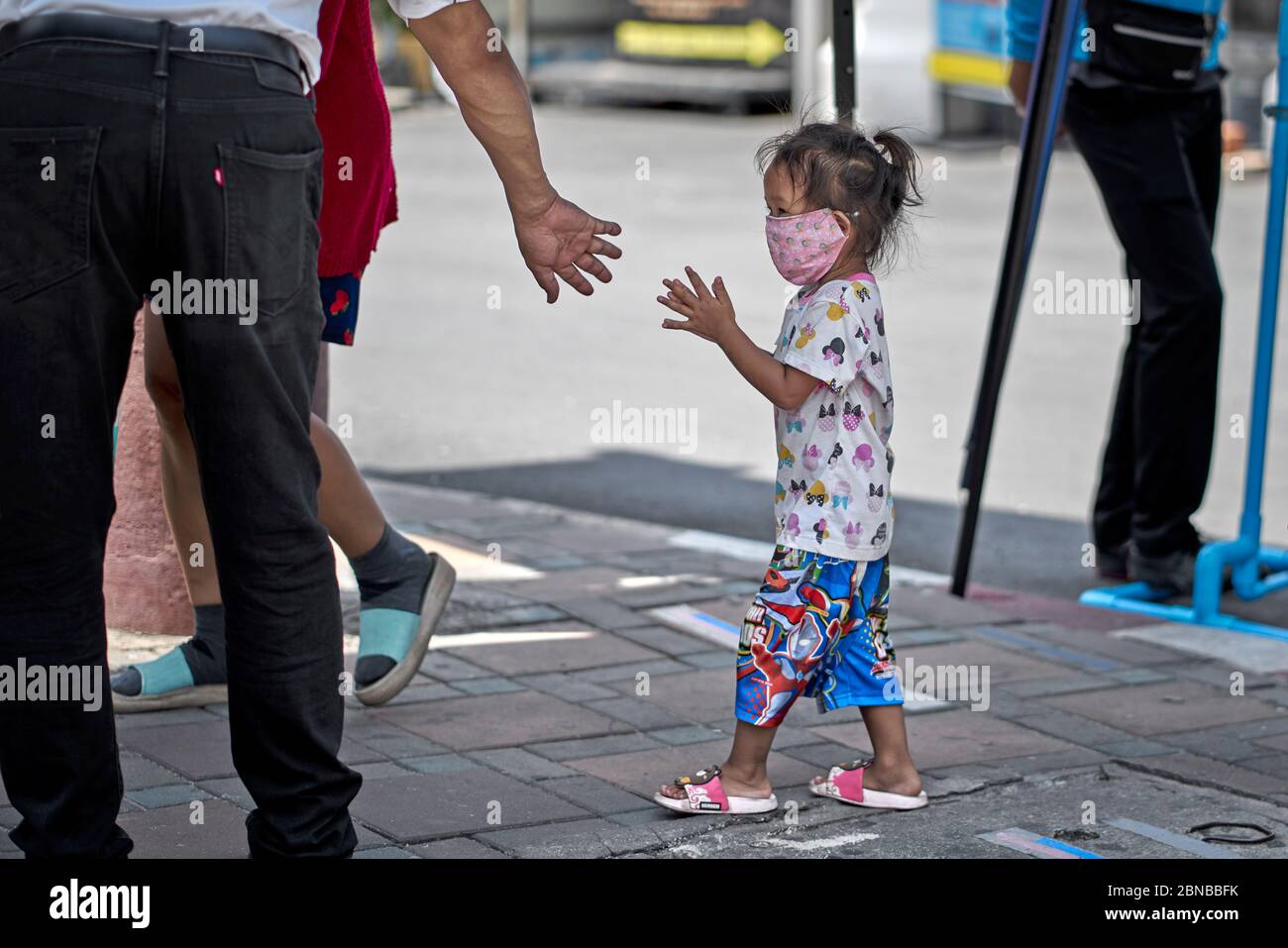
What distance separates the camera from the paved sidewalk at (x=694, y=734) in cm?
322

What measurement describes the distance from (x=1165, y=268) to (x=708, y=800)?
2.43 metres

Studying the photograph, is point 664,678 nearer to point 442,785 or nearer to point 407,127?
point 442,785

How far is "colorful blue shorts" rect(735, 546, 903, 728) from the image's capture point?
11.0 ft

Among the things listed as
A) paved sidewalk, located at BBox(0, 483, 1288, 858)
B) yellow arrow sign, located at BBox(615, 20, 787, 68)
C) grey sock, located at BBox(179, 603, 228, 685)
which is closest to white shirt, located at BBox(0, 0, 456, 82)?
paved sidewalk, located at BBox(0, 483, 1288, 858)

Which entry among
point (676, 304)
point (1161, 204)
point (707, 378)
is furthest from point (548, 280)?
point (707, 378)

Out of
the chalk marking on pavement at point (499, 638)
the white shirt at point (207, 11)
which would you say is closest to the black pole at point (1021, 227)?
the chalk marking on pavement at point (499, 638)

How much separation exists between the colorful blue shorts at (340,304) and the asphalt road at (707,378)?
41.2 inches

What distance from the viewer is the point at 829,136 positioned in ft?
11.1

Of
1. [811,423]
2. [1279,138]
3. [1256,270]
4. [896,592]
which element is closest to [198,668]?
[811,423]

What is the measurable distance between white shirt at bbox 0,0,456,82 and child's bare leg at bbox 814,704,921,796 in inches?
60.8

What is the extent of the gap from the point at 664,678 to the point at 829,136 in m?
1.37

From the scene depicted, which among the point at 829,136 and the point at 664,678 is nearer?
the point at 829,136

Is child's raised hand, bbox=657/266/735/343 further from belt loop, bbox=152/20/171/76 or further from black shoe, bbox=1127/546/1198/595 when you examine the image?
black shoe, bbox=1127/546/1198/595

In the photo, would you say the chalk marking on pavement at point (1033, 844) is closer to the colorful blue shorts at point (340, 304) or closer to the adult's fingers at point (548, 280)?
the adult's fingers at point (548, 280)
